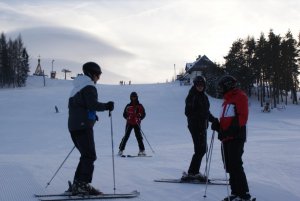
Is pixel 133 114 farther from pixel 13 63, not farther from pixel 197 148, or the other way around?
pixel 13 63

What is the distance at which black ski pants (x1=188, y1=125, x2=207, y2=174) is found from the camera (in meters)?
7.67

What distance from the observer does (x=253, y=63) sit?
192ft

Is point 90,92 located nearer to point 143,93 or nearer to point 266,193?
point 266,193

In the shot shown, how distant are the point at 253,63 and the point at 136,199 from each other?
54292 millimetres

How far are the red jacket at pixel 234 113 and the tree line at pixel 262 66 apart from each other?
4990cm

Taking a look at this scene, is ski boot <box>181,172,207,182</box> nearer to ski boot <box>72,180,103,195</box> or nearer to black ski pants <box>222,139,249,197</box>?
black ski pants <box>222,139,249,197</box>

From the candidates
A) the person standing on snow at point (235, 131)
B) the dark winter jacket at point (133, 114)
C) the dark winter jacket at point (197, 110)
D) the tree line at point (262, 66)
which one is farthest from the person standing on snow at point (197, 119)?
the tree line at point (262, 66)

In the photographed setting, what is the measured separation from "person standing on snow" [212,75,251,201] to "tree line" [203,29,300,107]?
164ft

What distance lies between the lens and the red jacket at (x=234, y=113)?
586cm

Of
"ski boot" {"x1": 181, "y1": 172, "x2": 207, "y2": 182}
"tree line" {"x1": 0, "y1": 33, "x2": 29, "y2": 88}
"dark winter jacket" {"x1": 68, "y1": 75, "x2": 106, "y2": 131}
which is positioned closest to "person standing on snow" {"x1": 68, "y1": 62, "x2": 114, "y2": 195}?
"dark winter jacket" {"x1": 68, "y1": 75, "x2": 106, "y2": 131}

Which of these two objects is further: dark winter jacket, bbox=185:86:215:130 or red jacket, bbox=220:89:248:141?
dark winter jacket, bbox=185:86:215:130

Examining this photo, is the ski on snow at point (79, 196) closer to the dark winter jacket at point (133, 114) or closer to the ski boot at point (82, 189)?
the ski boot at point (82, 189)

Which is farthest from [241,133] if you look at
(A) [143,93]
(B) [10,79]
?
(B) [10,79]

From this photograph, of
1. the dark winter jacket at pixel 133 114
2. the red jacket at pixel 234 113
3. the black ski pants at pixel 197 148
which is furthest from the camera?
the dark winter jacket at pixel 133 114
